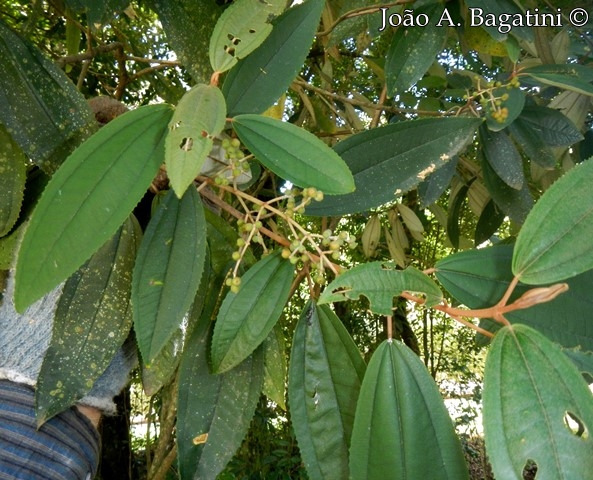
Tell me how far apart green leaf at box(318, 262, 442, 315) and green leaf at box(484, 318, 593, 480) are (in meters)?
0.07

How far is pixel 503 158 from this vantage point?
85 cm

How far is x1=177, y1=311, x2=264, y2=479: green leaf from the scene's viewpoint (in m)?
0.52

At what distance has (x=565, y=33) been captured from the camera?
3.26 ft

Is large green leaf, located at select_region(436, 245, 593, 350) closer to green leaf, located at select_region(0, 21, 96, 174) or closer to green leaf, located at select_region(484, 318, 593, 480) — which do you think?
green leaf, located at select_region(484, 318, 593, 480)

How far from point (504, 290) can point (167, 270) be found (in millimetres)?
313

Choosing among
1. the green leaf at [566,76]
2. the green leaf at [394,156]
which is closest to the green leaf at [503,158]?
the green leaf at [566,76]

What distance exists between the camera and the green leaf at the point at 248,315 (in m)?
0.49

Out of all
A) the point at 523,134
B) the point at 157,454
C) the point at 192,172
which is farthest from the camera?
the point at 157,454

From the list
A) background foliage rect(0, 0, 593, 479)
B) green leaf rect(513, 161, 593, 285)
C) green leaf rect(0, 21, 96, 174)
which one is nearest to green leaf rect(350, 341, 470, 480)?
background foliage rect(0, 0, 593, 479)

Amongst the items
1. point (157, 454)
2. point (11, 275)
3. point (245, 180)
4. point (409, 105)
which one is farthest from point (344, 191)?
point (157, 454)

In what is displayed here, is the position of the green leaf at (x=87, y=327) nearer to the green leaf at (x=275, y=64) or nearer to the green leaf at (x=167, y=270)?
the green leaf at (x=167, y=270)

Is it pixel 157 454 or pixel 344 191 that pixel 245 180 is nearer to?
pixel 344 191

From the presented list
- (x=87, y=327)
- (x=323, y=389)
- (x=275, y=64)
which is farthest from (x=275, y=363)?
(x=275, y=64)

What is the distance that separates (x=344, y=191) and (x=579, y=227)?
0.65 feet
